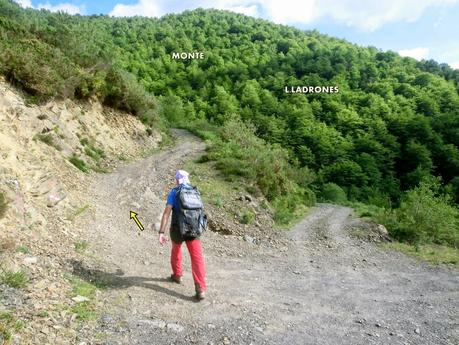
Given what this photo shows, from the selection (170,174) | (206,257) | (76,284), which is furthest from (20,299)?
(170,174)

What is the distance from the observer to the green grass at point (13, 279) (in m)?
4.55

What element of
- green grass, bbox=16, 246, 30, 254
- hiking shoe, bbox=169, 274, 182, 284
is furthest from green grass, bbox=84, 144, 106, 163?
hiking shoe, bbox=169, 274, 182, 284

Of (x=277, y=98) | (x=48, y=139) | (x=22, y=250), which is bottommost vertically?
(x=22, y=250)

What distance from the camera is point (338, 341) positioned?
4508 mm

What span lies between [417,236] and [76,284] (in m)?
10.5

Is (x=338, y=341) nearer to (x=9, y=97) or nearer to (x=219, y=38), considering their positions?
(x=9, y=97)

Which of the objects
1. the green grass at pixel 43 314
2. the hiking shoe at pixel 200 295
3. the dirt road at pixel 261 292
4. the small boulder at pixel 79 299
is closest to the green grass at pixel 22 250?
the dirt road at pixel 261 292

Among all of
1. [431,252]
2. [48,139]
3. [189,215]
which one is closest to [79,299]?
[189,215]

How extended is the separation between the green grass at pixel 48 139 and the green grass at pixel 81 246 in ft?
19.0

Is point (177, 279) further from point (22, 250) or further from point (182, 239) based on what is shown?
point (22, 250)

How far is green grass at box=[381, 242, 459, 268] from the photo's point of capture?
951 centimetres

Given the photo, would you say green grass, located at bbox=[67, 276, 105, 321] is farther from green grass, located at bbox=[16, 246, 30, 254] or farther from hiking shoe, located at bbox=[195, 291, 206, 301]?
hiking shoe, located at bbox=[195, 291, 206, 301]

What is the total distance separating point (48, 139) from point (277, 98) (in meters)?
53.7

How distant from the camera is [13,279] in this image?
15.0ft
